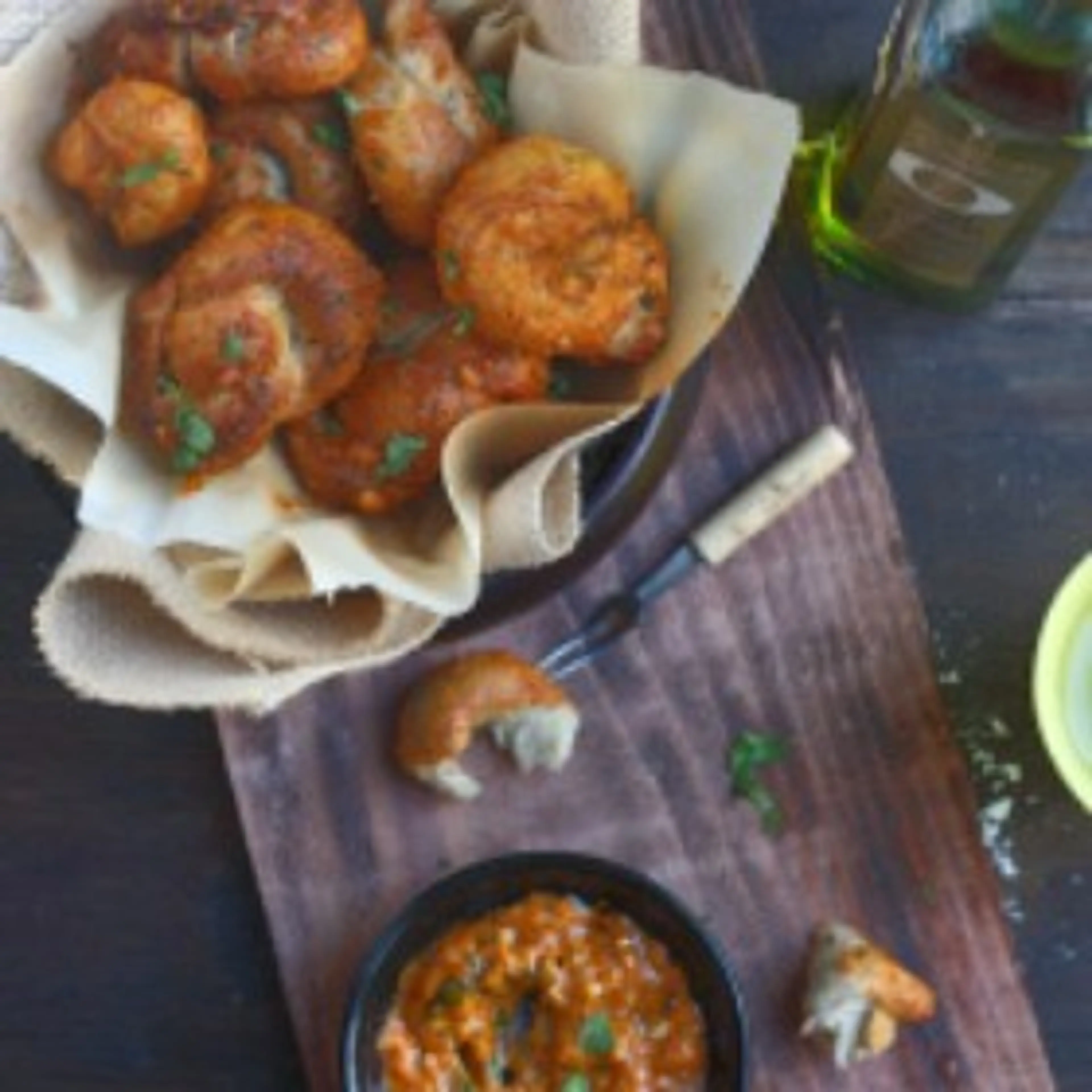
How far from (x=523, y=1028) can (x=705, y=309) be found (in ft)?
1.74

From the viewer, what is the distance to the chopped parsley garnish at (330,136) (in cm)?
102

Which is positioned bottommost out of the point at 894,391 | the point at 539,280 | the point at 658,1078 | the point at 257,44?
the point at 658,1078

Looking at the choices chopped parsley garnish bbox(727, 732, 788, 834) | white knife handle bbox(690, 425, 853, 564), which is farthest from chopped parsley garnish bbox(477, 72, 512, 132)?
chopped parsley garnish bbox(727, 732, 788, 834)

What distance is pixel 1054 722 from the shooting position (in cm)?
131

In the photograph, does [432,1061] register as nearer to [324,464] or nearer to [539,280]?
[324,464]

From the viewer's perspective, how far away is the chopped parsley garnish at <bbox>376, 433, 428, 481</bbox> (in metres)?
0.99

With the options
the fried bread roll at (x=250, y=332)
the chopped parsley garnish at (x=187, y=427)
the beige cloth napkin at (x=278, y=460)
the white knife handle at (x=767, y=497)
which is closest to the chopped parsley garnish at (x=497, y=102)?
the beige cloth napkin at (x=278, y=460)

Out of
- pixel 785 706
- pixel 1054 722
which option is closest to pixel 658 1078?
pixel 785 706

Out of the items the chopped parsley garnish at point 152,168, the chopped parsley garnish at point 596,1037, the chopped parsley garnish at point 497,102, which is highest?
the chopped parsley garnish at point 152,168

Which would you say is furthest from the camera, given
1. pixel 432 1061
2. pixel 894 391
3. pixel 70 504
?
pixel 894 391

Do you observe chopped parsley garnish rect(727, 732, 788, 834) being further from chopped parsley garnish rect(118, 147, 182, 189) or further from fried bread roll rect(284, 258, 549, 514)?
chopped parsley garnish rect(118, 147, 182, 189)

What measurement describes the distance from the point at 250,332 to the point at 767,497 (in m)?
0.45

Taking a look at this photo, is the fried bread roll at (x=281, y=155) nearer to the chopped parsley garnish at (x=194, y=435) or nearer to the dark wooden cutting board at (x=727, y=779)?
the chopped parsley garnish at (x=194, y=435)

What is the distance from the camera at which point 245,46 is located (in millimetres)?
978
